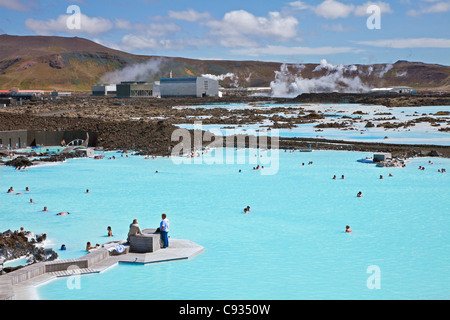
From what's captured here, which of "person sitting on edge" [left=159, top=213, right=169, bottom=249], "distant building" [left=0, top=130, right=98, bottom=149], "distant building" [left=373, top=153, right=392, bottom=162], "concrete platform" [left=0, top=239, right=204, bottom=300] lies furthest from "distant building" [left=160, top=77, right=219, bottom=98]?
"concrete platform" [left=0, top=239, right=204, bottom=300]

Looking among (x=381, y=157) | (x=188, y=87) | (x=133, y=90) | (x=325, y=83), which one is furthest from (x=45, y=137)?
(x=325, y=83)

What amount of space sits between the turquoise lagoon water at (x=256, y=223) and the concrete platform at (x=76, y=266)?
25 centimetres

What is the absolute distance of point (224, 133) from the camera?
47688 mm

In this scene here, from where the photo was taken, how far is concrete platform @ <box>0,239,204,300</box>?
36.1ft

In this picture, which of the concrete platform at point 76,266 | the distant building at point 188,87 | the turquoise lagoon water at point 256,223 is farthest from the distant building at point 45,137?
the distant building at point 188,87

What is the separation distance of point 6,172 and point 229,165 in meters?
13.0

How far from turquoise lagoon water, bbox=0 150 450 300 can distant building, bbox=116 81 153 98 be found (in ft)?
295

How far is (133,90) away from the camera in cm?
12162

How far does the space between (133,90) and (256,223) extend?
4206 inches

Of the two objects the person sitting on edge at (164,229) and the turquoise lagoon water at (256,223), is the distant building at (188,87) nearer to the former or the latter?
the turquoise lagoon water at (256,223)

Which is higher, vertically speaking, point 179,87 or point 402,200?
point 179,87
